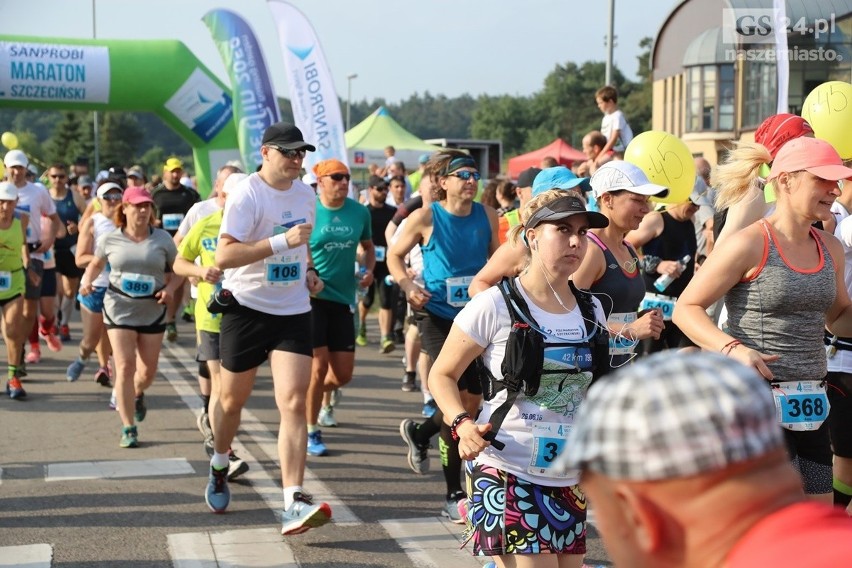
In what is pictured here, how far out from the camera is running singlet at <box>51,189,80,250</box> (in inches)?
573

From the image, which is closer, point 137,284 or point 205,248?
point 205,248

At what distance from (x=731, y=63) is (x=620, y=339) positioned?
120ft

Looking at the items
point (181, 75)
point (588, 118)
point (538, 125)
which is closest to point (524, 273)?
point (181, 75)

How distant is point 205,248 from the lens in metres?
7.57

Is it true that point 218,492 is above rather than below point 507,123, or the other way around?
below

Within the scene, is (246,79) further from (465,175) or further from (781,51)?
(465,175)

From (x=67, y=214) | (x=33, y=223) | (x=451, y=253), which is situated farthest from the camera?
(x=67, y=214)

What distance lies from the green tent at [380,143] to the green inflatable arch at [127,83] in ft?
35.1

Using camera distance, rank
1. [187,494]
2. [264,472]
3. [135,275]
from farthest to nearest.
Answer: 1. [135,275]
2. [264,472]
3. [187,494]

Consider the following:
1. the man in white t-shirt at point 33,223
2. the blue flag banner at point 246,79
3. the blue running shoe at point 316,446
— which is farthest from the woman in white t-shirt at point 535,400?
the blue flag banner at point 246,79

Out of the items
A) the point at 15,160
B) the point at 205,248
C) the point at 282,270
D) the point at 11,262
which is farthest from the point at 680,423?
the point at 15,160

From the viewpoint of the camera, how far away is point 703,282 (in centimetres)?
421

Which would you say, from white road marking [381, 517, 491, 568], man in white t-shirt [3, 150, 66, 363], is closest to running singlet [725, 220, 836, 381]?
white road marking [381, 517, 491, 568]

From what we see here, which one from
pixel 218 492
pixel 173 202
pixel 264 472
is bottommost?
pixel 264 472
